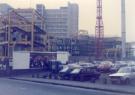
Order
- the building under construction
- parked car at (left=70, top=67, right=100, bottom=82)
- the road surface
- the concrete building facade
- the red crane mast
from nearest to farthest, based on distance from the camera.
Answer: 1. the road surface
2. parked car at (left=70, top=67, right=100, bottom=82)
3. the building under construction
4. the red crane mast
5. the concrete building facade

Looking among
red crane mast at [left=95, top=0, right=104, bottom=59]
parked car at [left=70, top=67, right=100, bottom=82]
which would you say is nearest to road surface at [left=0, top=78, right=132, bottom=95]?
parked car at [left=70, top=67, right=100, bottom=82]

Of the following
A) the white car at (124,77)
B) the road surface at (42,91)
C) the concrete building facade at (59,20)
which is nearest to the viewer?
the road surface at (42,91)

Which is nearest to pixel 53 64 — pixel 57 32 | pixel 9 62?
pixel 9 62

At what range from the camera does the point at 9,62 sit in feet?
177

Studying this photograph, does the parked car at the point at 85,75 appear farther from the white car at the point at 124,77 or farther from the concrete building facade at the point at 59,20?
the concrete building facade at the point at 59,20

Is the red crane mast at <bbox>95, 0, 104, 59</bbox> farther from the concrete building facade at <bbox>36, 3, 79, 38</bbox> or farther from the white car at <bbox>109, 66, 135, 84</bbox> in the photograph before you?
the white car at <bbox>109, 66, 135, 84</bbox>

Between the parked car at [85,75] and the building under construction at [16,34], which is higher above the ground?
the building under construction at [16,34]

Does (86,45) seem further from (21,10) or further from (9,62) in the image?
(9,62)

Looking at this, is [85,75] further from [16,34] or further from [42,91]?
[16,34]

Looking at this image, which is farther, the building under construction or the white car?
the building under construction

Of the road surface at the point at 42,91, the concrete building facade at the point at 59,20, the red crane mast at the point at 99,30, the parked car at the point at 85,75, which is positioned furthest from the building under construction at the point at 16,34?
the concrete building facade at the point at 59,20

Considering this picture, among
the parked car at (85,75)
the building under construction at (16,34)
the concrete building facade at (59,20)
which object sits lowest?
the parked car at (85,75)

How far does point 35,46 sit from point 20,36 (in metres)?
5.45

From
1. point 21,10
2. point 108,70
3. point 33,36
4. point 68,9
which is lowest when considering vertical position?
point 108,70
